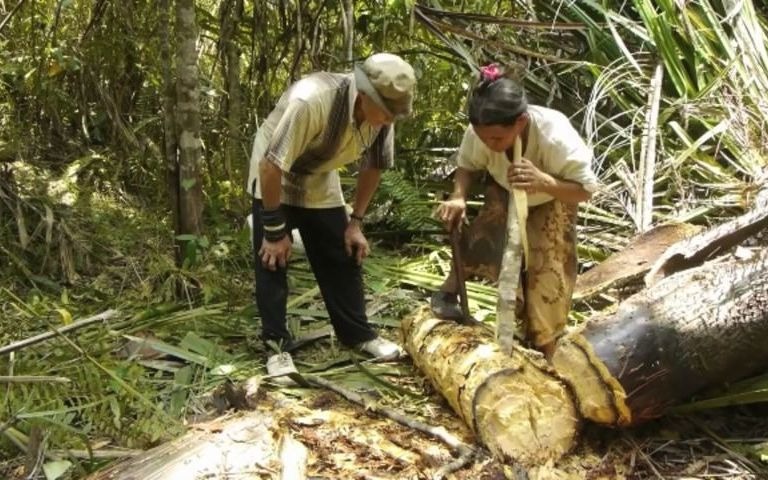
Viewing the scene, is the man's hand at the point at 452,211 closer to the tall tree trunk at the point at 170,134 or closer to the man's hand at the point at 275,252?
the man's hand at the point at 275,252

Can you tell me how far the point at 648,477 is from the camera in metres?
2.61

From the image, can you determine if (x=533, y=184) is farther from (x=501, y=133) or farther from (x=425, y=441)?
(x=425, y=441)

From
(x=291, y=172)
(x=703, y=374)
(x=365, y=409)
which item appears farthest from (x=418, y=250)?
(x=703, y=374)

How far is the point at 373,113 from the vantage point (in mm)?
2939

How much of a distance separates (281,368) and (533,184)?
1.27m

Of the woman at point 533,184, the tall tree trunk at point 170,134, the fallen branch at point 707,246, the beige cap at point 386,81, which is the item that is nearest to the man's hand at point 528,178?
the woman at point 533,184

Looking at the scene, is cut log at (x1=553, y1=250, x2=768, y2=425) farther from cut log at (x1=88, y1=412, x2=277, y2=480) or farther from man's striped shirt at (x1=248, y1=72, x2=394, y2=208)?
man's striped shirt at (x1=248, y1=72, x2=394, y2=208)

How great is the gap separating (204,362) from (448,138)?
9.60 feet

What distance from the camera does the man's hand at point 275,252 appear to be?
3217 millimetres

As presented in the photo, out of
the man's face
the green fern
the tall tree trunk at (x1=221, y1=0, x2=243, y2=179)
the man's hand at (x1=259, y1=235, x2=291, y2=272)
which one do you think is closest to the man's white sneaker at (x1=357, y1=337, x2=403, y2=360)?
the man's hand at (x1=259, y1=235, x2=291, y2=272)

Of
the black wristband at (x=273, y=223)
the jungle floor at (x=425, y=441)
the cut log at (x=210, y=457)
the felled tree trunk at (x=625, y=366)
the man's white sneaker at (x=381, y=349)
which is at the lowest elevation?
the jungle floor at (x=425, y=441)

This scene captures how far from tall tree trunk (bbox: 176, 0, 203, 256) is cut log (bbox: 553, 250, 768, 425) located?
2099 mm

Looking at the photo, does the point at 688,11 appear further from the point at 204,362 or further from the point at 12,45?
the point at 12,45

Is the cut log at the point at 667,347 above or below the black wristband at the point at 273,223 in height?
below
